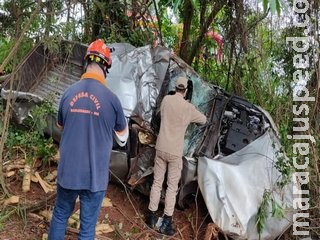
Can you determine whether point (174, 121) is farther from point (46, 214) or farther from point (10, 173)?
point (10, 173)

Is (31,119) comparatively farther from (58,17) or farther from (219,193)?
(219,193)

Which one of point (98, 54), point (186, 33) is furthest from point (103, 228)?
point (186, 33)

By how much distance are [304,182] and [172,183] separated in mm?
1492

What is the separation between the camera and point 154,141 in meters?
4.71

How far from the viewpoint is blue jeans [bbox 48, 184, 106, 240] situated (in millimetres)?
Answer: 3338

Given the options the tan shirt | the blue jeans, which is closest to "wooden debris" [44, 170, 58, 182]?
the tan shirt

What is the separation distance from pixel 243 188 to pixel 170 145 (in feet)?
2.87

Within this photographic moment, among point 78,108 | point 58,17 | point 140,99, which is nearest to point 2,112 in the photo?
point 58,17

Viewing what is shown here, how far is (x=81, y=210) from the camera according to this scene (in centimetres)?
338

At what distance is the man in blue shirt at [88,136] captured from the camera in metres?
3.22

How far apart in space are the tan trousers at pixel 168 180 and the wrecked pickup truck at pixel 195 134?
13 cm

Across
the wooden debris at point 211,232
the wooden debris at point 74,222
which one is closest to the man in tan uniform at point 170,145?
the wooden debris at point 211,232

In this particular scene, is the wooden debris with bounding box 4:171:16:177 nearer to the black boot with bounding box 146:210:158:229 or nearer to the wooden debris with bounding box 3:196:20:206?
the wooden debris with bounding box 3:196:20:206

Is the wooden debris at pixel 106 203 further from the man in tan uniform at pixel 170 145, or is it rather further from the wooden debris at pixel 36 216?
the wooden debris at pixel 36 216
